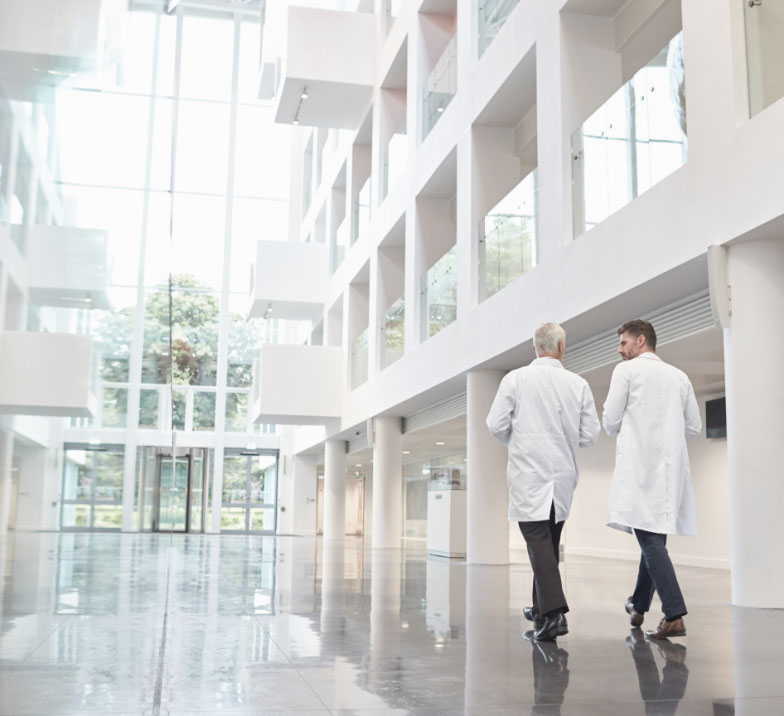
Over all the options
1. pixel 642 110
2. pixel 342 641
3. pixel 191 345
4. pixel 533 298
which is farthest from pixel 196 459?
pixel 342 641

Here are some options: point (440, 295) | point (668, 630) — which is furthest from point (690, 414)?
point (440, 295)

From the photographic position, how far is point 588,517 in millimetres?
17562

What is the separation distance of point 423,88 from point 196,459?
22.1m

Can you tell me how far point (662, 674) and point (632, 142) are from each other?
6767 mm

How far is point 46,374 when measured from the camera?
4.68 metres

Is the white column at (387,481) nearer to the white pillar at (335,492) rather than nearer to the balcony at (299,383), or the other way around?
the balcony at (299,383)

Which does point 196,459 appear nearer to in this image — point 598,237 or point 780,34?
point 598,237

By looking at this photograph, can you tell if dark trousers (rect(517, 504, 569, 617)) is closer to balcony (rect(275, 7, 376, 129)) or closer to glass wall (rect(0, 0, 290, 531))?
glass wall (rect(0, 0, 290, 531))

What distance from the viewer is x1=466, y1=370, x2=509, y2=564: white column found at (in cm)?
1373

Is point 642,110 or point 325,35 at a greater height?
point 325,35

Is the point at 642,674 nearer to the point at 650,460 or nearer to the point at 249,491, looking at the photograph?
the point at 650,460

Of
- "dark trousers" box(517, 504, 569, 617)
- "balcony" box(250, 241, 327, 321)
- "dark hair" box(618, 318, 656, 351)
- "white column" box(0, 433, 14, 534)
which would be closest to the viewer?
"white column" box(0, 433, 14, 534)

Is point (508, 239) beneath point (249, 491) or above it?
above

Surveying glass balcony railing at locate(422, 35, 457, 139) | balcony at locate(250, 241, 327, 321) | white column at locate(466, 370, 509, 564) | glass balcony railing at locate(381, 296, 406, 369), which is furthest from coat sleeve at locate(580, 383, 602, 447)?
balcony at locate(250, 241, 327, 321)
